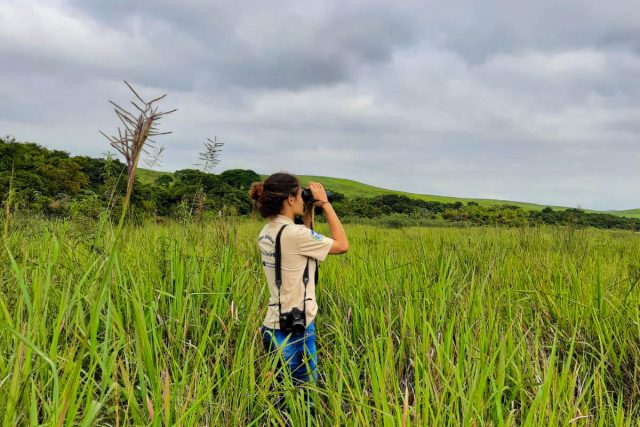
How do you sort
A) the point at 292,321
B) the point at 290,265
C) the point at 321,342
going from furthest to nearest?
the point at 321,342, the point at 290,265, the point at 292,321

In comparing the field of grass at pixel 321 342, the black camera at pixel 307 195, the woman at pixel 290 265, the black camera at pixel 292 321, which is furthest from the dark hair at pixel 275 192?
the black camera at pixel 292 321

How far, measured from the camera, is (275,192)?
2480 millimetres

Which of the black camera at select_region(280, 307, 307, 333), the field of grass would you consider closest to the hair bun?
the field of grass

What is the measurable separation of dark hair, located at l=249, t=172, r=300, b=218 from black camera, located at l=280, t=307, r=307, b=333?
2.09ft

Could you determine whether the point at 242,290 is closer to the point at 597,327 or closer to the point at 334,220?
the point at 334,220

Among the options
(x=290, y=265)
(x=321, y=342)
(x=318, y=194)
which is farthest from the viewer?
(x=318, y=194)

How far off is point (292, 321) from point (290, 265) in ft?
1.07

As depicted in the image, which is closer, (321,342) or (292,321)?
(292,321)

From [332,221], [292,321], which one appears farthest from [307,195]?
[292,321]

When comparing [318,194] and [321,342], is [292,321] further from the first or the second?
[318,194]

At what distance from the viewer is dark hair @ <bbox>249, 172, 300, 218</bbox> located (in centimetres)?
248

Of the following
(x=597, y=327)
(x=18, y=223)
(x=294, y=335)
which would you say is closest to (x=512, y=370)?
(x=597, y=327)

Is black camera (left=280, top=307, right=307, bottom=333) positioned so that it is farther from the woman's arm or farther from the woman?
the woman's arm

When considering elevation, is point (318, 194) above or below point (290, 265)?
above
